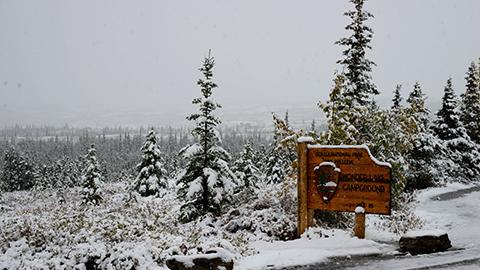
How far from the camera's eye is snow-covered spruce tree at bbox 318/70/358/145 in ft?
40.2

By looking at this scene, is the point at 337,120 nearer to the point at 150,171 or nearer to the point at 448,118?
the point at 448,118

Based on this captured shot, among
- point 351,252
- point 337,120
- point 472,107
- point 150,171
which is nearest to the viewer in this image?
point 351,252

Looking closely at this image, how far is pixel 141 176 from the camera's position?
126ft

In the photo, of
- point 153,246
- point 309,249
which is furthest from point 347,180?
point 153,246

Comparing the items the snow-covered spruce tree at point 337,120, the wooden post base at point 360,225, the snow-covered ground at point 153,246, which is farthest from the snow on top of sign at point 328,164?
the snow-covered spruce tree at point 337,120

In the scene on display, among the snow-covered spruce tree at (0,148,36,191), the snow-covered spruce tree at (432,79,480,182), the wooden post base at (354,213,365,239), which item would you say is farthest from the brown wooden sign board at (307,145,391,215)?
the snow-covered spruce tree at (0,148,36,191)

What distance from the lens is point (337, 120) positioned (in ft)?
40.4

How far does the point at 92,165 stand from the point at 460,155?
2966 centimetres

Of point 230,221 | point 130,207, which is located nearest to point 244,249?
point 230,221

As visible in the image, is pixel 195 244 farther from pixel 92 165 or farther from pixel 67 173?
pixel 67 173

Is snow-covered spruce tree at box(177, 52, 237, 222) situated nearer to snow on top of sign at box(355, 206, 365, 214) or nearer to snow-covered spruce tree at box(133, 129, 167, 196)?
snow on top of sign at box(355, 206, 365, 214)

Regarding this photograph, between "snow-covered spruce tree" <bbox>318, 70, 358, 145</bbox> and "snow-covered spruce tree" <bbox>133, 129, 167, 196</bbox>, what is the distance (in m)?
25.9

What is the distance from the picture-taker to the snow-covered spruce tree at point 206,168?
15.2 metres

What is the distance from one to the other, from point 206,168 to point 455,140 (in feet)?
74.5
